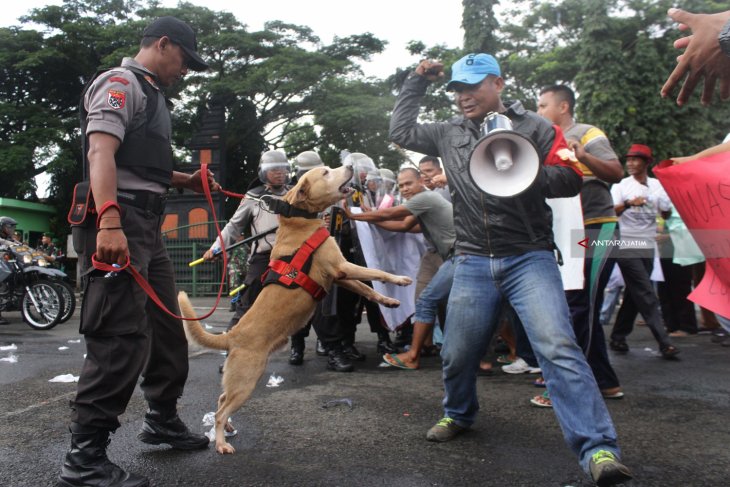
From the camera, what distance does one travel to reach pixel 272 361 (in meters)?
6.25

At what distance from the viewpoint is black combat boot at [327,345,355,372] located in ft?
18.7

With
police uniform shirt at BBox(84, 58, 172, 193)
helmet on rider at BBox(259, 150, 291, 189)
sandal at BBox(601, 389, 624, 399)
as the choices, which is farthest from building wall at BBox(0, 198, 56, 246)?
sandal at BBox(601, 389, 624, 399)

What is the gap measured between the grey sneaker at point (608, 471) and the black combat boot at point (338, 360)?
3326 mm

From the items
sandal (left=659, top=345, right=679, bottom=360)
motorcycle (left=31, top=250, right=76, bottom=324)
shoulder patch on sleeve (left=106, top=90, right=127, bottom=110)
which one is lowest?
sandal (left=659, top=345, right=679, bottom=360)

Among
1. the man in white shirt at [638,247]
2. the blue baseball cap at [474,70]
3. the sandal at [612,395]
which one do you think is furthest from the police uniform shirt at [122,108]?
the man in white shirt at [638,247]

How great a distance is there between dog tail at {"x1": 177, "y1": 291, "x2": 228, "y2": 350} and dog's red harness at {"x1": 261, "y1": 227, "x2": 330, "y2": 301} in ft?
1.56

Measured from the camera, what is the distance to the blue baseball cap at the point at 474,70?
3342 millimetres

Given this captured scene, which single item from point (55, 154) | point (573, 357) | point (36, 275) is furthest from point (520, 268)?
point (55, 154)

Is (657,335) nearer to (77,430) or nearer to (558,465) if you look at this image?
(558,465)

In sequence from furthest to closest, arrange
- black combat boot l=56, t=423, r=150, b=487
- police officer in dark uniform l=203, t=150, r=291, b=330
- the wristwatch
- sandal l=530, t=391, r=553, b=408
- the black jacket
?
police officer in dark uniform l=203, t=150, r=291, b=330 < sandal l=530, t=391, r=553, b=408 < the black jacket < black combat boot l=56, t=423, r=150, b=487 < the wristwatch

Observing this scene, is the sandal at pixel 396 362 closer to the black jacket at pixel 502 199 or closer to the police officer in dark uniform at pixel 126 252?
the black jacket at pixel 502 199

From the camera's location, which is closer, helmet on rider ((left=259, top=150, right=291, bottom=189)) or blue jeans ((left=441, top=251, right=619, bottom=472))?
blue jeans ((left=441, top=251, right=619, bottom=472))

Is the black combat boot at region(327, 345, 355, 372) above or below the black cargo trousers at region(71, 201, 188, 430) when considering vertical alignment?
below

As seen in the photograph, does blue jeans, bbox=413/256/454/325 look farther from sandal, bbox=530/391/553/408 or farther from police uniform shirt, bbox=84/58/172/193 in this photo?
police uniform shirt, bbox=84/58/172/193
